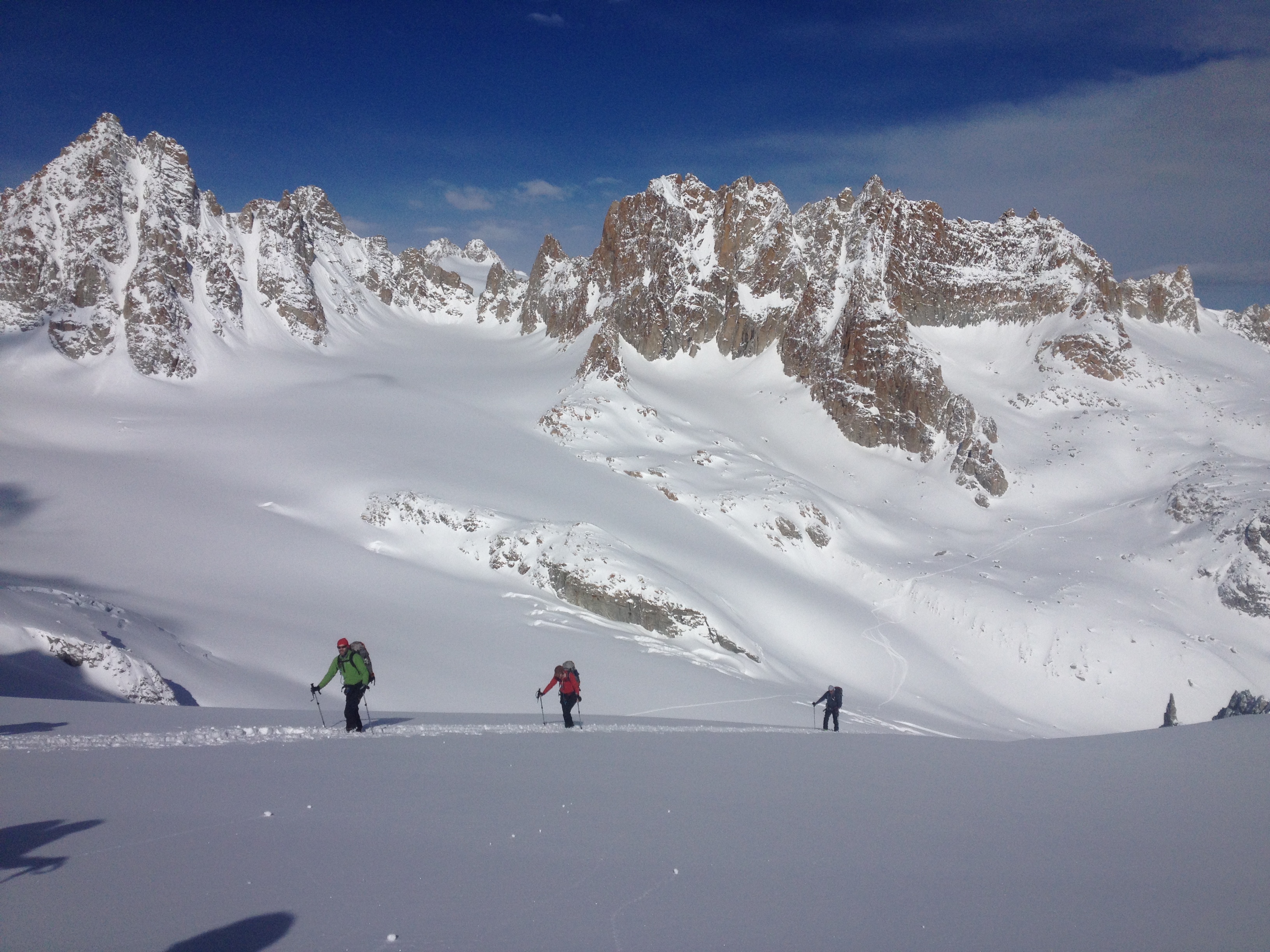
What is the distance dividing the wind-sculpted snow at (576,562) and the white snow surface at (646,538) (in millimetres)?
267

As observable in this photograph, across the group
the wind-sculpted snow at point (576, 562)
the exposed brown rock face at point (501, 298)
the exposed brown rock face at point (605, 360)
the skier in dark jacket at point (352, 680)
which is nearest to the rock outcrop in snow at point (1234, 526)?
the wind-sculpted snow at point (576, 562)

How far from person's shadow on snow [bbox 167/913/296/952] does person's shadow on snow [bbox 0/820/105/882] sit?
1.49m

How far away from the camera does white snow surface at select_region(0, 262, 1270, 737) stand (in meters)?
25.7

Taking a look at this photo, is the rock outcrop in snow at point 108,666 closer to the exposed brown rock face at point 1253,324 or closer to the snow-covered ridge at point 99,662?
the snow-covered ridge at point 99,662

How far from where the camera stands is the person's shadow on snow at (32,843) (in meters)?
4.60

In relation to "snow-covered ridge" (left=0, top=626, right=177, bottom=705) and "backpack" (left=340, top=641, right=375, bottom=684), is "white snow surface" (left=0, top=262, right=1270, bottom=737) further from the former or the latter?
"backpack" (left=340, top=641, right=375, bottom=684)

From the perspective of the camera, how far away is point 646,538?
1766 inches

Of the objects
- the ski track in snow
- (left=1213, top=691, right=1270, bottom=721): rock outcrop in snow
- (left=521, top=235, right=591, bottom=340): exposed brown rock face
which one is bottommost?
the ski track in snow

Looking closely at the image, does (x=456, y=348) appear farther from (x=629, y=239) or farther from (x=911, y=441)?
(x=911, y=441)

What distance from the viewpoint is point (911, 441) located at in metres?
76.1

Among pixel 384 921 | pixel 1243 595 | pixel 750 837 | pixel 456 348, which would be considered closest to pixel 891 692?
pixel 1243 595

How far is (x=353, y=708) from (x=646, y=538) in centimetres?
3455

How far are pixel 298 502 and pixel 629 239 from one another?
263ft

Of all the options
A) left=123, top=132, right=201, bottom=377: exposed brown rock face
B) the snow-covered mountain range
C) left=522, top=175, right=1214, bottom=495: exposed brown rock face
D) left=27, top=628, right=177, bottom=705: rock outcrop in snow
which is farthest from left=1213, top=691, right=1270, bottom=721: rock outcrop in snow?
left=123, top=132, right=201, bottom=377: exposed brown rock face
